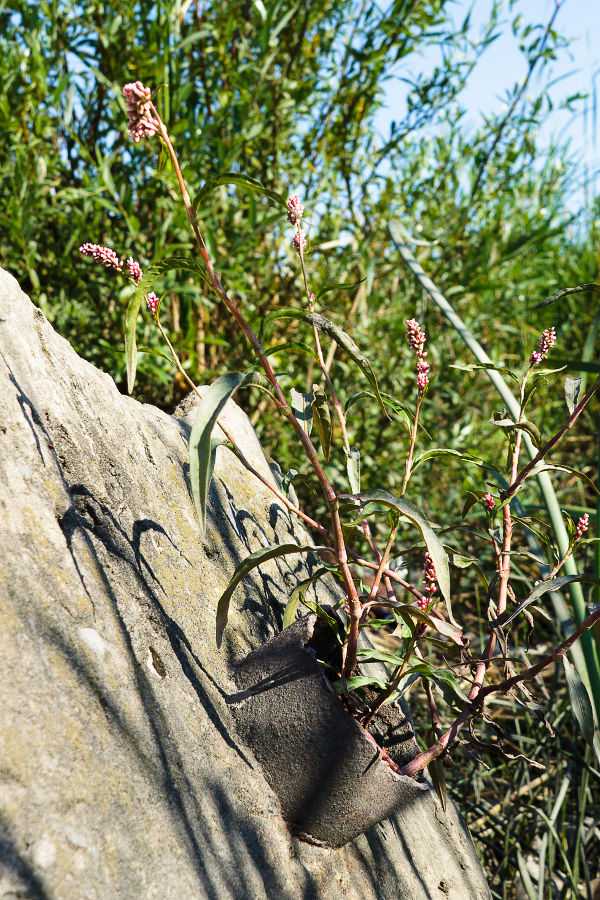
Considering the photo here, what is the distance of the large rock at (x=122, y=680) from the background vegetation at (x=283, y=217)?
64 centimetres

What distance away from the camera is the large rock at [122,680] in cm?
63

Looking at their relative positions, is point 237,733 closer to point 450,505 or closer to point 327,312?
point 327,312

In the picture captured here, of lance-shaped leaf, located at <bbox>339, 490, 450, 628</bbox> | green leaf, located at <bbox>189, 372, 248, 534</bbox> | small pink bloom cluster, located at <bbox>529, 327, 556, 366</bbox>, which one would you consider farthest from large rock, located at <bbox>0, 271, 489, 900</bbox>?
small pink bloom cluster, located at <bbox>529, 327, 556, 366</bbox>

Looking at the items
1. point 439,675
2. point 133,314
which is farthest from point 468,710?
point 133,314

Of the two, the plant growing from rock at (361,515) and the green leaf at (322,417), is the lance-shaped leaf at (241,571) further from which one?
the green leaf at (322,417)

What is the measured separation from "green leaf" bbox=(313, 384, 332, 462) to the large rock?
0.25m

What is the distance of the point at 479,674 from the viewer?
1.04 meters

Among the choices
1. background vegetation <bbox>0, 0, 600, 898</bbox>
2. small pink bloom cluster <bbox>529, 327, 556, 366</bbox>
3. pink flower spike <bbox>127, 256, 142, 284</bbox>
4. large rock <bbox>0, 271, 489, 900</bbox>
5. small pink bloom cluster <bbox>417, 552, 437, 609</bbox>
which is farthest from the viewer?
background vegetation <bbox>0, 0, 600, 898</bbox>

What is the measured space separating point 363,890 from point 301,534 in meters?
0.68

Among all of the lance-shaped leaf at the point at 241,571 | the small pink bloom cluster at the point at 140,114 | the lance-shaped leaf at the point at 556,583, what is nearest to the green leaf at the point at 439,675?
the lance-shaped leaf at the point at 556,583

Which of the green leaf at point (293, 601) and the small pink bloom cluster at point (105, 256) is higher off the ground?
the small pink bloom cluster at point (105, 256)

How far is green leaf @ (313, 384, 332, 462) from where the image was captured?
39.8 inches

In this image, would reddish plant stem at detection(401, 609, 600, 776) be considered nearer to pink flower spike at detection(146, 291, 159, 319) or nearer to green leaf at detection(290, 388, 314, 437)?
green leaf at detection(290, 388, 314, 437)

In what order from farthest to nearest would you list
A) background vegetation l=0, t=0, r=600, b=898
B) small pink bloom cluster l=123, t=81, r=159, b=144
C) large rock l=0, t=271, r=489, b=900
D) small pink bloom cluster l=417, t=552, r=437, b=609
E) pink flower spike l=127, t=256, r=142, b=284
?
1. background vegetation l=0, t=0, r=600, b=898
2. small pink bloom cluster l=417, t=552, r=437, b=609
3. pink flower spike l=127, t=256, r=142, b=284
4. small pink bloom cluster l=123, t=81, r=159, b=144
5. large rock l=0, t=271, r=489, b=900
